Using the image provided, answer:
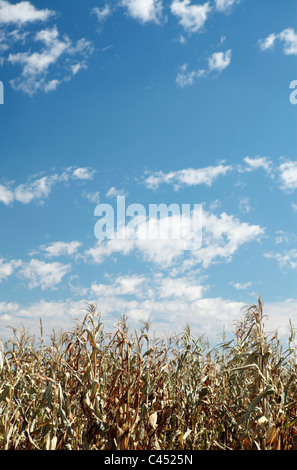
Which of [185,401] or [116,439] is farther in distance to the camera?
[185,401]

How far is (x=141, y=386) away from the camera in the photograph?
17.0 feet

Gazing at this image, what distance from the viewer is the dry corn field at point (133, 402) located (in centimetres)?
442

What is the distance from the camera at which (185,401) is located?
6016 mm

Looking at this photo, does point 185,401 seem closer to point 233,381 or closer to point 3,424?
point 233,381

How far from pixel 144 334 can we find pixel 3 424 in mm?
1763

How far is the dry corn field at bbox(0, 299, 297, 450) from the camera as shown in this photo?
174 inches

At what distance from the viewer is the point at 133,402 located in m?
5.13
